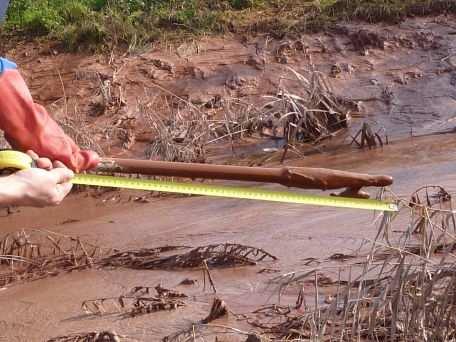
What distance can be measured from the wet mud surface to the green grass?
270 millimetres

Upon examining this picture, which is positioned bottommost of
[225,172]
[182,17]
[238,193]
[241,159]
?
[241,159]

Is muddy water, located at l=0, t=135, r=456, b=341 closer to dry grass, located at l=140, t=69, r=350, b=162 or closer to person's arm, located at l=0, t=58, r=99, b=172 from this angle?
dry grass, located at l=140, t=69, r=350, b=162

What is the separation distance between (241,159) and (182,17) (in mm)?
3491

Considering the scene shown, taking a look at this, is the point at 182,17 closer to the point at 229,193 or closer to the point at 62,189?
the point at 229,193

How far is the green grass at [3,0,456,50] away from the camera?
10836mm

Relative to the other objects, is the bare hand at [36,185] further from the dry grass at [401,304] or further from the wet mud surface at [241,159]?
the wet mud surface at [241,159]

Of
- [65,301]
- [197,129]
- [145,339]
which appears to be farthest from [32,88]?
[145,339]

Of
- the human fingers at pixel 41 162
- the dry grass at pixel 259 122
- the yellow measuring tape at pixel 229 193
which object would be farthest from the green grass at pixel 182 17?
the human fingers at pixel 41 162

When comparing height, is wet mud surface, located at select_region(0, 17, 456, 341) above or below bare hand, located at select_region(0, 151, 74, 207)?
below

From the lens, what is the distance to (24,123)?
10.2 feet

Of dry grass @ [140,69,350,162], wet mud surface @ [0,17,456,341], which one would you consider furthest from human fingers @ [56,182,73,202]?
dry grass @ [140,69,350,162]

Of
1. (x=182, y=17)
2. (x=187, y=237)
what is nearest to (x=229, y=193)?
(x=187, y=237)

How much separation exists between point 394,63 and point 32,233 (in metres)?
5.11

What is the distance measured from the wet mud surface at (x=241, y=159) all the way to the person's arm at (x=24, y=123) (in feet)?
3.91
